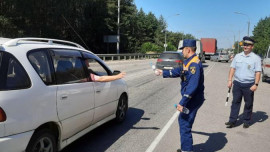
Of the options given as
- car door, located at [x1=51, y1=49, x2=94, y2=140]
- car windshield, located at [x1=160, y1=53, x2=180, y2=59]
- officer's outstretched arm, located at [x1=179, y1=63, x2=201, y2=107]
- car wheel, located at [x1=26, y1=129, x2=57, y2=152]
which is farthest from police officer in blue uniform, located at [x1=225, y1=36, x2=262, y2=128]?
car windshield, located at [x1=160, y1=53, x2=180, y2=59]

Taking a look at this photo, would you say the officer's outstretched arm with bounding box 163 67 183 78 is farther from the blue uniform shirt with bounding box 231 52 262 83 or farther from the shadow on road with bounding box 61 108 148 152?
the blue uniform shirt with bounding box 231 52 262 83

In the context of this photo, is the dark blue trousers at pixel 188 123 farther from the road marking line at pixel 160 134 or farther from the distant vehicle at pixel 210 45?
the distant vehicle at pixel 210 45

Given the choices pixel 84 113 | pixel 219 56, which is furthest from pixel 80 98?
pixel 219 56

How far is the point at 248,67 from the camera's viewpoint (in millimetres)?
5992

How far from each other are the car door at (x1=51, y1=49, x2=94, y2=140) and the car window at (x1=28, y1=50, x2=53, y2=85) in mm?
166

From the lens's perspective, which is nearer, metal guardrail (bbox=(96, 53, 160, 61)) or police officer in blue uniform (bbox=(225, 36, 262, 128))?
police officer in blue uniform (bbox=(225, 36, 262, 128))

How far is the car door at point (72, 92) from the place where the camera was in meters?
3.88

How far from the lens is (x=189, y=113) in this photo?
4.10 meters

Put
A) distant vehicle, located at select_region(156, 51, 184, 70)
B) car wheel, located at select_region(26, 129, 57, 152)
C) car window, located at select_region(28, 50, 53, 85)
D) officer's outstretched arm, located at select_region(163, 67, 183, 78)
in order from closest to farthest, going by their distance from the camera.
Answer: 1. car wheel, located at select_region(26, 129, 57, 152)
2. car window, located at select_region(28, 50, 53, 85)
3. officer's outstretched arm, located at select_region(163, 67, 183, 78)
4. distant vehicle, located at select_region(156, 51, 184, 70)

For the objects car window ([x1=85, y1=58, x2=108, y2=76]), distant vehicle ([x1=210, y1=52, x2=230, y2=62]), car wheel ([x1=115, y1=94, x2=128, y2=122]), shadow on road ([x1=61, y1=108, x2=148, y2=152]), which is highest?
car window ([x1=85, y1=58, x2=108, y2=76])

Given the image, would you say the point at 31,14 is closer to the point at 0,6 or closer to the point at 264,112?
the point at 0,6

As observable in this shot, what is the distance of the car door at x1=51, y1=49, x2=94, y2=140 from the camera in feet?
12.7

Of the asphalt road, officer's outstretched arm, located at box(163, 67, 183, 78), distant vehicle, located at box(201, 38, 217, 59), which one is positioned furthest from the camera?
distant vehicle, located at box(201, 38, 217, 59)

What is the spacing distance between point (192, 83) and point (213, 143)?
6.23 feet
